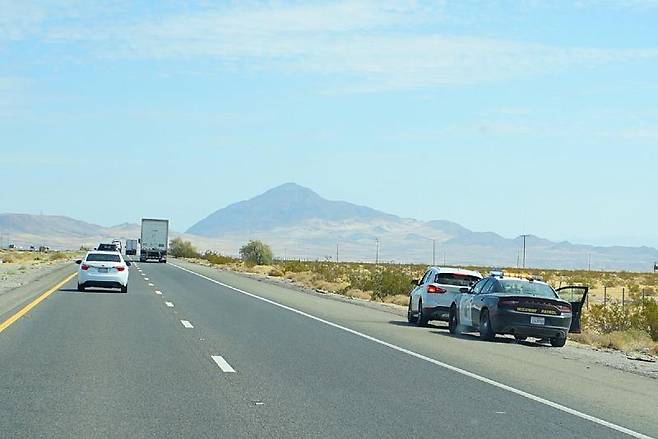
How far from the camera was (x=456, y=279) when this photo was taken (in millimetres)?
27891

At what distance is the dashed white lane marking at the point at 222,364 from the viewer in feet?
51.3

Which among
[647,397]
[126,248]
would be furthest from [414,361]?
[126,248]

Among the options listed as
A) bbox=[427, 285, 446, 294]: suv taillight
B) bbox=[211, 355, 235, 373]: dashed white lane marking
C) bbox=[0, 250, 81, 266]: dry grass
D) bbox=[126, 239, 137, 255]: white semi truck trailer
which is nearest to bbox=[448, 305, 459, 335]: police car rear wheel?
bbox=[427, 285, 446, 294]: suv taillight

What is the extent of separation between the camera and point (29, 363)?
1591cm

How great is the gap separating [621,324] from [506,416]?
1953 centimetres

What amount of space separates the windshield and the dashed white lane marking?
8473mm

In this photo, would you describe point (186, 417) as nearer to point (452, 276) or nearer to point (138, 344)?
point (138, 344)

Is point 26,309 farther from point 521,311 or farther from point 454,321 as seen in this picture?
point 521,311

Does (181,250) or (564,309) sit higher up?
(181,250)

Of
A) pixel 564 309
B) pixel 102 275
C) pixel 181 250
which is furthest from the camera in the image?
pixel 181 250

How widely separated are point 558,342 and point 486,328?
64.4 inches

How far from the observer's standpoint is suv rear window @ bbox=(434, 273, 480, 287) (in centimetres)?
2767

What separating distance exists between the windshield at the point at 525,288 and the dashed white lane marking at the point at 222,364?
8.47 m

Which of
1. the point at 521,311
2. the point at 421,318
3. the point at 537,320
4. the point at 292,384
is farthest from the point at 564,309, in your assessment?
the point at 292,384
